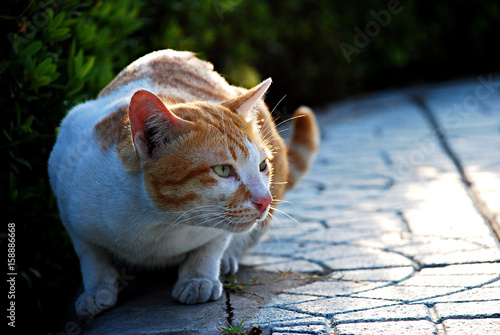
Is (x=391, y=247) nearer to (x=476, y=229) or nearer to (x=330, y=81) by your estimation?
(x=476, y=229)

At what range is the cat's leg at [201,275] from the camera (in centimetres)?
287

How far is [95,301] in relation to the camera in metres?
2.86

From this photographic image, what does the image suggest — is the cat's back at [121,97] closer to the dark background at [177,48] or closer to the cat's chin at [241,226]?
the dark background at [177,48]

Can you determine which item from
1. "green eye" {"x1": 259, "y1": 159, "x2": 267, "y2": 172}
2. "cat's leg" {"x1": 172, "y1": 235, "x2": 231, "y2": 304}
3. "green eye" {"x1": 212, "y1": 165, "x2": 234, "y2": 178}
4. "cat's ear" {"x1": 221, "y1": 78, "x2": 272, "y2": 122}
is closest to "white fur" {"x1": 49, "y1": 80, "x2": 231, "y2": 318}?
"cat's leg" {"x1": 172, "y1": 235, "x2": 231, "y2": 304}

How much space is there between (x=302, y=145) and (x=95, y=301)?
1.86 meters

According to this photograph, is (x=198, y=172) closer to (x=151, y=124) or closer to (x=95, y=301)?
(x=151, y=124)

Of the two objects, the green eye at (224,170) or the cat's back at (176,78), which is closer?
the green eye at (224,170)

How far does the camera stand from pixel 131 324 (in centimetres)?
267

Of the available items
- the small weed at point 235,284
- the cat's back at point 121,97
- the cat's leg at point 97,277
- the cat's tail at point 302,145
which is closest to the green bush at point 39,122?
the cat's back at point 121,97

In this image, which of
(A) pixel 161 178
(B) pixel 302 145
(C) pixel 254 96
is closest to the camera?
(A) pixel 161 178

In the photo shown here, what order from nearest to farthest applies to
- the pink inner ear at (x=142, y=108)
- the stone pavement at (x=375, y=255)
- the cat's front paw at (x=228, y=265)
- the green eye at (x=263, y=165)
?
the pink inner ear at (x=142, y=108)
the stone pavement at (x=375, y=255)
the green eye at (x=263, y=165)
the cat's front paw at (x=228, y=265)

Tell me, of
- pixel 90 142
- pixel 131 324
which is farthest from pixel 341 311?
pixel 90 142

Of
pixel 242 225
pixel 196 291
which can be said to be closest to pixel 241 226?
pixel 242 225

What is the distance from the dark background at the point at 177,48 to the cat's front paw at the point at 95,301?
0.52 metres
